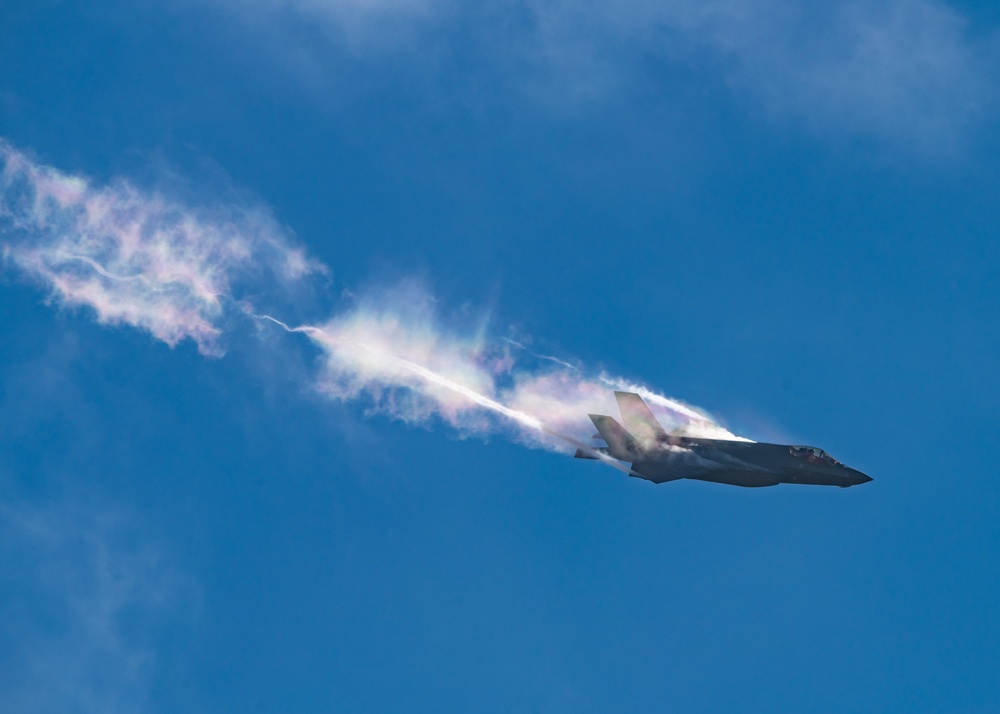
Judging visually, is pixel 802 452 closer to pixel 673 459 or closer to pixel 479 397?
pixel 673 459

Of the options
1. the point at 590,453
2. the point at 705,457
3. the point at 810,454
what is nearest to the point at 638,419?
the point at 590,453

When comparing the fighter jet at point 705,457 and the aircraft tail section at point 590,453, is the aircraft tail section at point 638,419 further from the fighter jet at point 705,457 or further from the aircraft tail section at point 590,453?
the aircraft tail section at point 590,453

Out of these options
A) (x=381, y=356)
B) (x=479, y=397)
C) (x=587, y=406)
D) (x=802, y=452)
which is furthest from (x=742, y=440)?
(x=381, y=356)

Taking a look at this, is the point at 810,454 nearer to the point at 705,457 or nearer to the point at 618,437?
the point at 705,457

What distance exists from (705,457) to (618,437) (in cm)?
707

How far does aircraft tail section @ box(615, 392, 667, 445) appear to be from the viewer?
86812mm

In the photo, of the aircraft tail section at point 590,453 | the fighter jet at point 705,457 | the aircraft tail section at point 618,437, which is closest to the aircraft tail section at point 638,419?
the fighter jet at point 705,457

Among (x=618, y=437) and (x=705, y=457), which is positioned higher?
(x=618, y=437)

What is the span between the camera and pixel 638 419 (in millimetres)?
87500

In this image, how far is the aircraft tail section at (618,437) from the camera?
86.3 m

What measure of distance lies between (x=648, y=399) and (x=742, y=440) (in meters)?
8.54

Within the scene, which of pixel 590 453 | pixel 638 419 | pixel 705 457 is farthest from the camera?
pixel 638 419

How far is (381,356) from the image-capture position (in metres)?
92.3

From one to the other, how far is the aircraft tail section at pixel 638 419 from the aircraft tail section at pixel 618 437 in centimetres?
75
